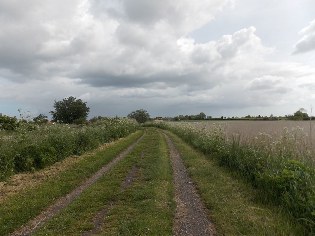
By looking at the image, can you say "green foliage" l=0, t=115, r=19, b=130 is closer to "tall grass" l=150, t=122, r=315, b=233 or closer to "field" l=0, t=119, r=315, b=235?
"field" l=0, t=119, r=315, b=235

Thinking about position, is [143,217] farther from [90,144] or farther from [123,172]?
[90,144]

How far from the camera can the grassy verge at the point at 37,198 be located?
847cm

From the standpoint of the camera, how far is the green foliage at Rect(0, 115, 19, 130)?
26538mm

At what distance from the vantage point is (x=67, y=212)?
894cm

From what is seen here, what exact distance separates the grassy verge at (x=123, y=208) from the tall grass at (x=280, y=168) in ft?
8.89

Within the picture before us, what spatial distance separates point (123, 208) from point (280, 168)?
4.70 m

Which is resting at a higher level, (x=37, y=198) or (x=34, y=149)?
(x=34, y=149)

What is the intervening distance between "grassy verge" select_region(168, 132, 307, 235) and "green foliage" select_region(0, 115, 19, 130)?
17.4 metres

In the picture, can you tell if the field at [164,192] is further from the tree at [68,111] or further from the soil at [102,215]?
the tree at [68,111]

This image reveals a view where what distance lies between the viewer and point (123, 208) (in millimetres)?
9219

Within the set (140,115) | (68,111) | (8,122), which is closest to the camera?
(8,122)

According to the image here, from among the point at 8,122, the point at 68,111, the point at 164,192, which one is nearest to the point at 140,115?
the point at 68,111

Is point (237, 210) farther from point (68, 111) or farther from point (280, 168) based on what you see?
point (68, 111)

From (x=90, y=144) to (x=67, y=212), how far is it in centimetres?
1479
